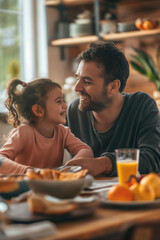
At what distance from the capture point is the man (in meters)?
2.05

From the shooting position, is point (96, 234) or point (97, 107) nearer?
point (96, 234)

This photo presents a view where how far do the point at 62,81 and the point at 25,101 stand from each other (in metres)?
2.80

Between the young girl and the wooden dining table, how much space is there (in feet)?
2.55

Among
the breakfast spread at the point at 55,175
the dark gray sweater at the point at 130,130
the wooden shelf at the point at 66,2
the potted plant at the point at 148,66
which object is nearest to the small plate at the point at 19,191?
the breakfast spread at the point at 55,175

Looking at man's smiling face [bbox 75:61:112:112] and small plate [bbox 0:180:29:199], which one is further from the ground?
man's smiling face [bbox 75:61:112:112]

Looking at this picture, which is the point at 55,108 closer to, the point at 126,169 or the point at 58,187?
the point at 126,169

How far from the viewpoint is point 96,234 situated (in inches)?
34.3

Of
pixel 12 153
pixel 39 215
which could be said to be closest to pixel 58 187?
pixel 39 215

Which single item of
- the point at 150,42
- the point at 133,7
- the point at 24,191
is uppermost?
the point at 133,7

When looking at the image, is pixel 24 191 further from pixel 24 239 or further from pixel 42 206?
pixel 24 239

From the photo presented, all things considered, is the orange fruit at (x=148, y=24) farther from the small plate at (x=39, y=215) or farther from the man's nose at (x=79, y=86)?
the small plate at (x=39, y=215)

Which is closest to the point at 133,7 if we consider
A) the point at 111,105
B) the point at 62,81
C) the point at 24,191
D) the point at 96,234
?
the point at 62,81

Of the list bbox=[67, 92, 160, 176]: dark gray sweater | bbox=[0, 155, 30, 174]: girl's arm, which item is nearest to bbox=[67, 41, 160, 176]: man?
bbox=[67, 92, 160, 176]: dark gray sweater

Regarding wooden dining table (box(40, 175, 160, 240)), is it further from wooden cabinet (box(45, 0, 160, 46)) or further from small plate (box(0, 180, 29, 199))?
wooden cabinet (box(45, 0, 160, 46))
